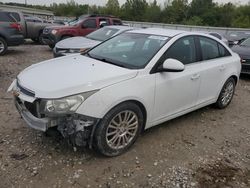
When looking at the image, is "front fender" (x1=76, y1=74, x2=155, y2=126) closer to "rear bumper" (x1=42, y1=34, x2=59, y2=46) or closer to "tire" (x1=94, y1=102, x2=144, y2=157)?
"tire" (x1=94, y1=102, x2=144, y2=157)

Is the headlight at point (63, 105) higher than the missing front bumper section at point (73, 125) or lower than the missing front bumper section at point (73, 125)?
higher

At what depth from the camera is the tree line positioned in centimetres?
5000

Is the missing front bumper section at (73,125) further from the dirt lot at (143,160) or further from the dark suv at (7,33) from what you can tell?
the dark suv at (7,33)

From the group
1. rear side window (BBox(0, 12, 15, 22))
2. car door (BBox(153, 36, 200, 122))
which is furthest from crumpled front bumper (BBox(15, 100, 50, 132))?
rear side window (BBox(0, 12, 15, 22))

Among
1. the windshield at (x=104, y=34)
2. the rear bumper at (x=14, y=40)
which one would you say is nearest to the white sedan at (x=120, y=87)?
the windshield at (x=104, y=34)

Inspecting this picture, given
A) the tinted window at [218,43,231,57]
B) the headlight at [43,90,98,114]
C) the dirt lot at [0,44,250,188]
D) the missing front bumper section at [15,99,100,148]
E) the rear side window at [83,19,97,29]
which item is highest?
the tinted window at [218,43,231,57]

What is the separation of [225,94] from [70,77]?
333cm

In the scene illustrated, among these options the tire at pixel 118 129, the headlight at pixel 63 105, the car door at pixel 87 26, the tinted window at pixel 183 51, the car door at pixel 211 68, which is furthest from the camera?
the car door at pixel 87 26

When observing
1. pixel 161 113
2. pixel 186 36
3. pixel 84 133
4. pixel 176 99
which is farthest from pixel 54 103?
pixel 186 36

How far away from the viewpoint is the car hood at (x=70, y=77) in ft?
9.45

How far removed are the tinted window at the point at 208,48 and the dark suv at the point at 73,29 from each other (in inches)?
305

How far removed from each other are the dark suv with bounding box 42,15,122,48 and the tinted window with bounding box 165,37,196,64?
7907 millimetres

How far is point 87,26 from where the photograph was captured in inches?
466

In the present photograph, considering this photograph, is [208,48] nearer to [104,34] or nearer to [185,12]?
[104,34]
